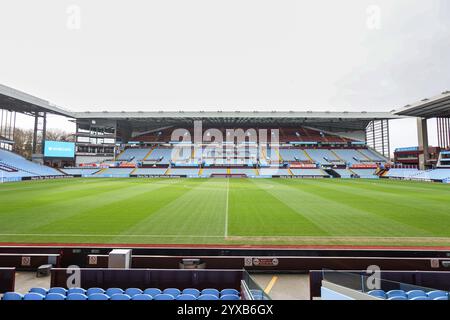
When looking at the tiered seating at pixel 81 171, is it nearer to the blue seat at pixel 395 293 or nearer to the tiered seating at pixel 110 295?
the tiered seating at pixel 110 295

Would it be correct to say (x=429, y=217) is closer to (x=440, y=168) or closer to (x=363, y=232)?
(x=363, y=232)

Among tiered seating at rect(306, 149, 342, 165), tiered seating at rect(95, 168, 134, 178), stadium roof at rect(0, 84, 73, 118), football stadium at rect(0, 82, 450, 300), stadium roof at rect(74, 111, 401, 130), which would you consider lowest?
football stadium at rect(0, 82, 450, 300)

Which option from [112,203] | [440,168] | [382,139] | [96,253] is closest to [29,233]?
[96,253]

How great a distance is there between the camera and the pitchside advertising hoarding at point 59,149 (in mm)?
58125

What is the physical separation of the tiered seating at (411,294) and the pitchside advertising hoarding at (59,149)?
2676 inches

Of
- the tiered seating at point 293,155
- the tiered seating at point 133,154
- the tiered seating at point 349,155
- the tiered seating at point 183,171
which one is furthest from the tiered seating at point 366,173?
the tiered seating at point 133,154

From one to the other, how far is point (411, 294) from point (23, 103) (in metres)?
65.5

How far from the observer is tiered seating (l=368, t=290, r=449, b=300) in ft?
17.2

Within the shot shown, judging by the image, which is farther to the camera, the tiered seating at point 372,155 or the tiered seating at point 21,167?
the tiered seating at point 372,155

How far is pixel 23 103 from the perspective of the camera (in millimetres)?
51469

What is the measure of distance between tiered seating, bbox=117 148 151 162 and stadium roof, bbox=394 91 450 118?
6283cm

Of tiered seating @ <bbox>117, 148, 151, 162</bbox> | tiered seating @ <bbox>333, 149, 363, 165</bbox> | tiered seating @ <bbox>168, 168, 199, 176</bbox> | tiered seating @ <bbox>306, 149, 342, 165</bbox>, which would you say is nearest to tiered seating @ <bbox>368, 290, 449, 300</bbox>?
tiered seating @ <bbox>168, 168, 199, 176</bbox>

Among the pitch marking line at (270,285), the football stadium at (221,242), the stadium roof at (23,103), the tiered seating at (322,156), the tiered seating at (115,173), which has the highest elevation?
the stadium roof at (23,103)

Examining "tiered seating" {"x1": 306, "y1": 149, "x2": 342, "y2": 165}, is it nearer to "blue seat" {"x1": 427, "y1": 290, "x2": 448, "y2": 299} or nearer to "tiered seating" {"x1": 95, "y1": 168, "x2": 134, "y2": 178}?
"tiered seating" {"x1": 95, "y1": 168, "x2": 134, "y2": 178}
